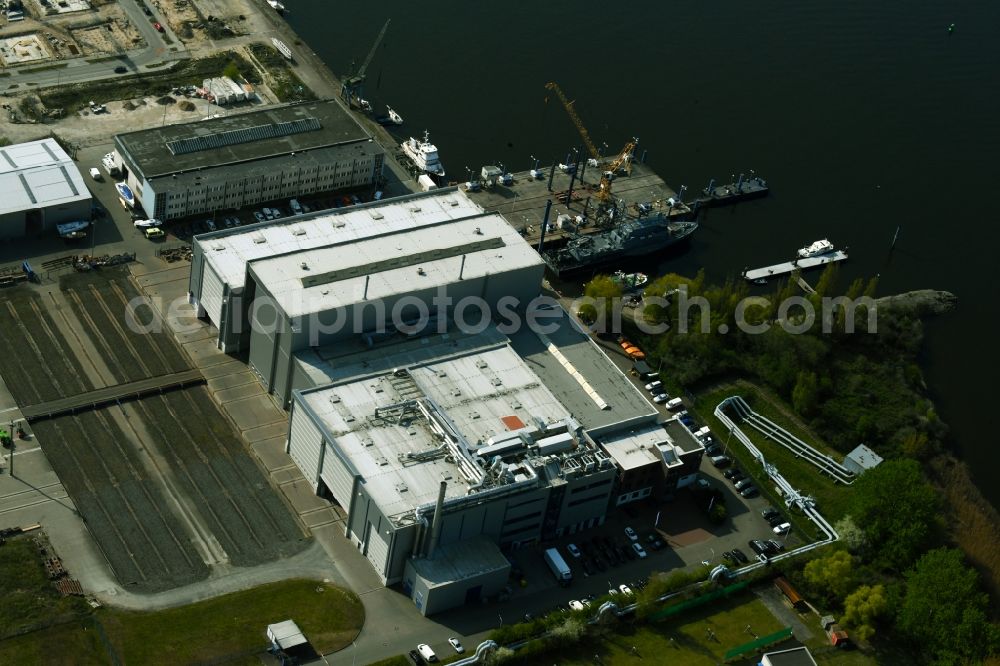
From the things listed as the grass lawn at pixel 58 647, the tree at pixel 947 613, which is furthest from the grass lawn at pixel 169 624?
the tree at pixel 947 613

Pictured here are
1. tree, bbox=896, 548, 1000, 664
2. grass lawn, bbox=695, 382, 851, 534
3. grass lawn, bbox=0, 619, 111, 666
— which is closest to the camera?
grass lawn, bbox=0, 619, 111, 666

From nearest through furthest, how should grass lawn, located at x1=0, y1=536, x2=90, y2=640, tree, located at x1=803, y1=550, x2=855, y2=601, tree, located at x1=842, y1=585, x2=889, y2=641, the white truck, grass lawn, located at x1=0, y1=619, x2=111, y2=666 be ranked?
1. grass lawn, located at x1=0, y1=619, x2=111, y2=666
2. grass lawn, located at x1=0, y1=536, x2=90, y2=640
3. tree, located at x1=842, y1=585, x2=889, y2=641
4. the white truck
5. tree, located at x1=803, y1=550, x2=855, y2=601

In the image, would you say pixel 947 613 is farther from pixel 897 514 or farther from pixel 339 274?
pixel 339 274

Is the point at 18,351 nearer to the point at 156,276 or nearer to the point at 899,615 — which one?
the point at 156,276

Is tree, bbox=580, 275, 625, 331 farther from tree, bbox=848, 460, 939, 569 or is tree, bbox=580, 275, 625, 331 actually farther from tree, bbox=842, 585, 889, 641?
tree, bbox=842, 585, 889, 641

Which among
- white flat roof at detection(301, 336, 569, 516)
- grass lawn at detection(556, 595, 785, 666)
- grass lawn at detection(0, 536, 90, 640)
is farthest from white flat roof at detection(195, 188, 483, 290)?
grass lawn at detection(556, 595, 785, 666)
